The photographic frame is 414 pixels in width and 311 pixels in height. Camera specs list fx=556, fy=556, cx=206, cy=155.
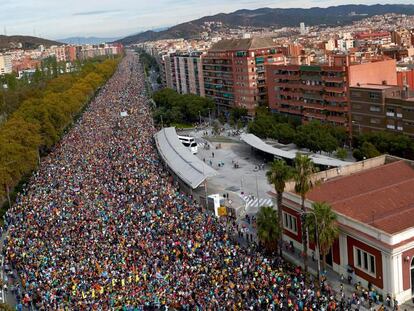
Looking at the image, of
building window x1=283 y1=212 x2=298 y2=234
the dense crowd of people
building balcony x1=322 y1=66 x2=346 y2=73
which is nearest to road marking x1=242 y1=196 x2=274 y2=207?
the dense crowd of people

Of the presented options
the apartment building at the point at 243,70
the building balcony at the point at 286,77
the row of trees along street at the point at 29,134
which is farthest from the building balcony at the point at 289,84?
the row of trees along street at the point at 29,134

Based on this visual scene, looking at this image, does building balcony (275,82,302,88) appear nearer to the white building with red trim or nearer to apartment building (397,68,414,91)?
apartment building (397,68,414,91)

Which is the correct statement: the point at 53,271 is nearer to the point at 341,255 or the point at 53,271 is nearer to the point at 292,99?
the point at 341,255

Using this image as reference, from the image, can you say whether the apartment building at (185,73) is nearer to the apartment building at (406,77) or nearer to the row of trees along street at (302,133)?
the row of trees along street at (302,133)

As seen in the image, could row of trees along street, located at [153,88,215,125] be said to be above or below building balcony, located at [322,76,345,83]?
below

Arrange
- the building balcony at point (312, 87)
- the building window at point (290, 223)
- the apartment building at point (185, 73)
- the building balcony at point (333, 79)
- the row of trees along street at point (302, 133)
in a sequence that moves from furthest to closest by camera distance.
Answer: the apartment building at point (185, 73) → the building balcony at point (312, 87) → the building balcony at point (333, 79) → the row of trees along street at point (302, 133) → the building window at point (290, 223)

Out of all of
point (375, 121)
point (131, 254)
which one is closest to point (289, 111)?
point (375, 121)

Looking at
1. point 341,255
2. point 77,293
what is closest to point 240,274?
point 341,255
